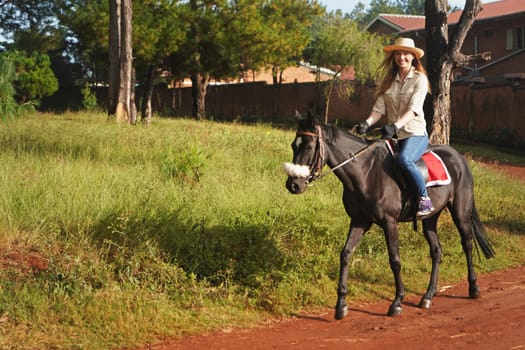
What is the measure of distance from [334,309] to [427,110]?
8.56m

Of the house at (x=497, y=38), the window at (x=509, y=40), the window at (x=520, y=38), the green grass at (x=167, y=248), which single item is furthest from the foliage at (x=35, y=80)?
the window at (x=520, y=38)

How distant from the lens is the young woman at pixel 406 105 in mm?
7195

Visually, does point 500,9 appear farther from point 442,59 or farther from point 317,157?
point 317,157

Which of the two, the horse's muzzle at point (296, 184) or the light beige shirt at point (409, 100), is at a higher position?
the light beige shirt at point (409, 100)

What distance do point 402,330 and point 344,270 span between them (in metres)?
0.86

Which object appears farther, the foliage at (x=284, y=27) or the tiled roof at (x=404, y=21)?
the tiled roof at (x=404, y=21)

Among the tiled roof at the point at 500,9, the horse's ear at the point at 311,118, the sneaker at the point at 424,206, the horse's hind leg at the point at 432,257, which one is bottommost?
the horse's hind leg at the point at 432,257

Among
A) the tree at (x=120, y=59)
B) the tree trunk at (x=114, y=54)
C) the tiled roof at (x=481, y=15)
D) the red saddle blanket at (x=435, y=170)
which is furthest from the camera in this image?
the tiled roof at (x=481, y=15)

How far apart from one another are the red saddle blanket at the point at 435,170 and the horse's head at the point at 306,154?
1.51 metres

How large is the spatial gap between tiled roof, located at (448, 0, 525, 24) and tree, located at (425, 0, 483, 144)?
79.5 feet

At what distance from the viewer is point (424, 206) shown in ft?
24.1

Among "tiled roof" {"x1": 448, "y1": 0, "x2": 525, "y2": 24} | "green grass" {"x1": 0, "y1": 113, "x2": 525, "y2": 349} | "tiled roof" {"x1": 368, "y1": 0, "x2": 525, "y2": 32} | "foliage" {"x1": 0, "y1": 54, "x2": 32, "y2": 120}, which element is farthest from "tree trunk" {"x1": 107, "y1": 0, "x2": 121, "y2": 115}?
"tiled roof" {"x1": 448, "y1": 0, "x2": 525, "y2": 24}

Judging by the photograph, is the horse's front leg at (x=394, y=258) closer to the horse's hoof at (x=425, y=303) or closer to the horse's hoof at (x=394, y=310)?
the horse's hoof at (x=394, y=310)

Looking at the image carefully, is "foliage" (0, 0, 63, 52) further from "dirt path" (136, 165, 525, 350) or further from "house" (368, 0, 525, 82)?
"dirt path" (136, 165, 525, 350)
